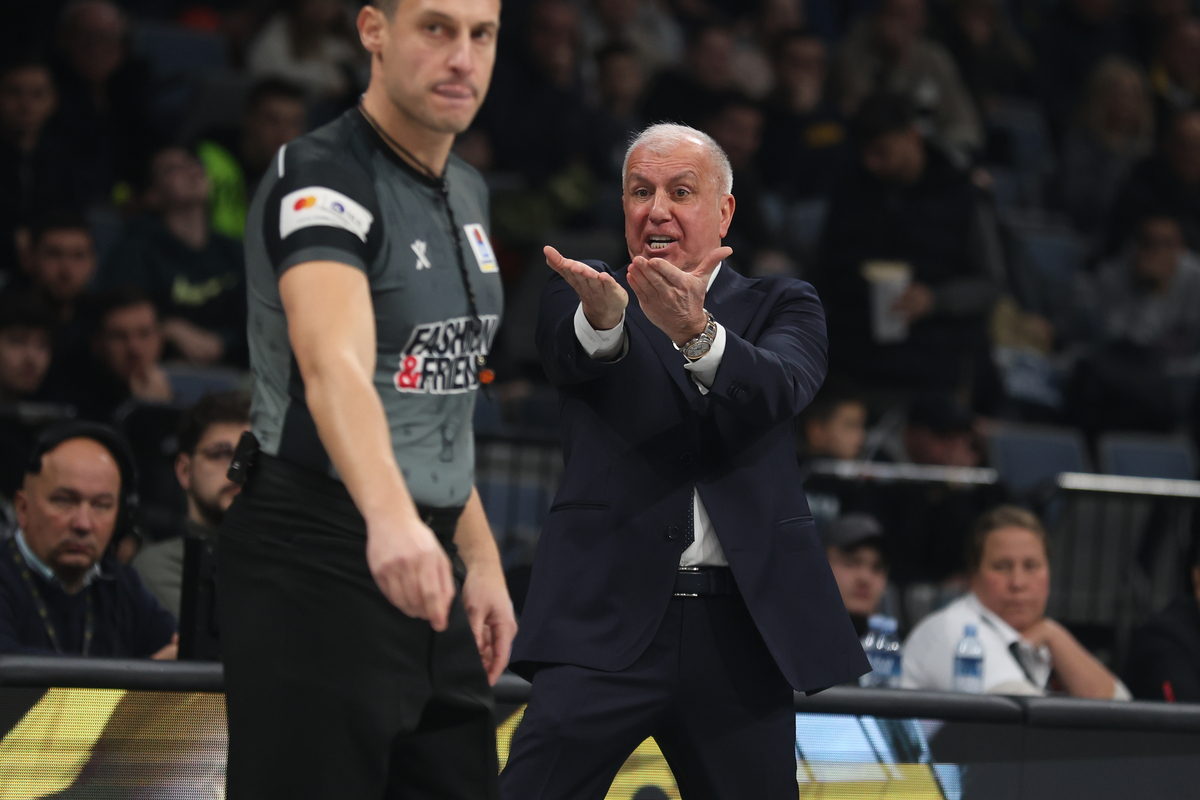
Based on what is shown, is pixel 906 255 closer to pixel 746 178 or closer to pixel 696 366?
pixel 746 178

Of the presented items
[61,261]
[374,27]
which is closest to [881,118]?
[61,261]

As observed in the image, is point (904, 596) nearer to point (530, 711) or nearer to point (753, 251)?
point (753, 251)

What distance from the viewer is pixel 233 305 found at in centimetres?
729

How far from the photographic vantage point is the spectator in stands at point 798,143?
9789 mm

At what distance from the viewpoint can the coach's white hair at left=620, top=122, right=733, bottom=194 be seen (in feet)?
9.77

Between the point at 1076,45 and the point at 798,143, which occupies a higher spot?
the point at 1076,45

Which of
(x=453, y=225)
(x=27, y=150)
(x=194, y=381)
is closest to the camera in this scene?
(x=453, y=225)

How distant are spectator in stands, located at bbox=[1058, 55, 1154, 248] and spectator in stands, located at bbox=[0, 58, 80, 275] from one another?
23.1 ft

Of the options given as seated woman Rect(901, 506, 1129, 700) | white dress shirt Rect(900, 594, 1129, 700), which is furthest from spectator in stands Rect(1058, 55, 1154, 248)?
white dress shirt Rect(900, 594, 1129, 700)

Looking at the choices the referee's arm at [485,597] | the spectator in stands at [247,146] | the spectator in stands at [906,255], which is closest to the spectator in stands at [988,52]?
the spectator in stands at [906,255]

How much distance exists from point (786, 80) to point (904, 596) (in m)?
4.63

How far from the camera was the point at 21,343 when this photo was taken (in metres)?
6.19

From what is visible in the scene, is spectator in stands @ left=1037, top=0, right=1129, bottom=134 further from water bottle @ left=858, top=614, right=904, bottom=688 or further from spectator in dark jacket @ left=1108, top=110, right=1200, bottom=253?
water bottle @ left=858, top=614, right=904, bottom=688

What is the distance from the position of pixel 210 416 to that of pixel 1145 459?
5.24 meters
